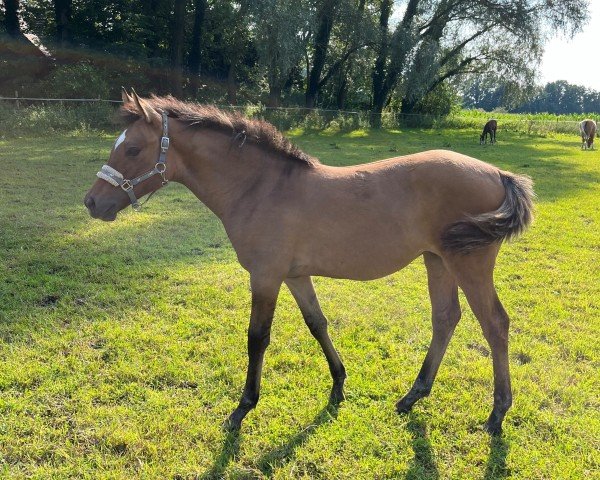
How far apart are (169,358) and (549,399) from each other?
307 centimetres

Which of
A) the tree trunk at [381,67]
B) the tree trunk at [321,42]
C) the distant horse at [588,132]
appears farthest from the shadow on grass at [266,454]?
the tree trunk at [381,67]

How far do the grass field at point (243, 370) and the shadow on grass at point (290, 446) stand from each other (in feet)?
0.04

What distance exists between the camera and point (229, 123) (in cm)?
287

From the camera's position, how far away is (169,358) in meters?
3.57

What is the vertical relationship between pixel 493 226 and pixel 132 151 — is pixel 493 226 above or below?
below

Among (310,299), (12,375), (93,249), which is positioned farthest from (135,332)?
(93,249)

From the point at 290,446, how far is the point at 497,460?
4.37 feet

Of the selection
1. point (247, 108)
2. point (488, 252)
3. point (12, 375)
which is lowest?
point (12, 375)

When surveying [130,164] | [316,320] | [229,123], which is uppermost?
[229,123]

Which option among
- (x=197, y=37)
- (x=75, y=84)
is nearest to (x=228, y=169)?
(x=75, y=84)

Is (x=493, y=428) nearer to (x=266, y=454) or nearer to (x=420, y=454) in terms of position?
(x=420, y=454)

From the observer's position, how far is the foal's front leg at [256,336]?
109 inches

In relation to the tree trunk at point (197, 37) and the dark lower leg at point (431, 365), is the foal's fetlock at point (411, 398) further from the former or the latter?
the tree trunk at point (197, 37)

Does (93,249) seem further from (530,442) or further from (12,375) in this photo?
(530,442)
